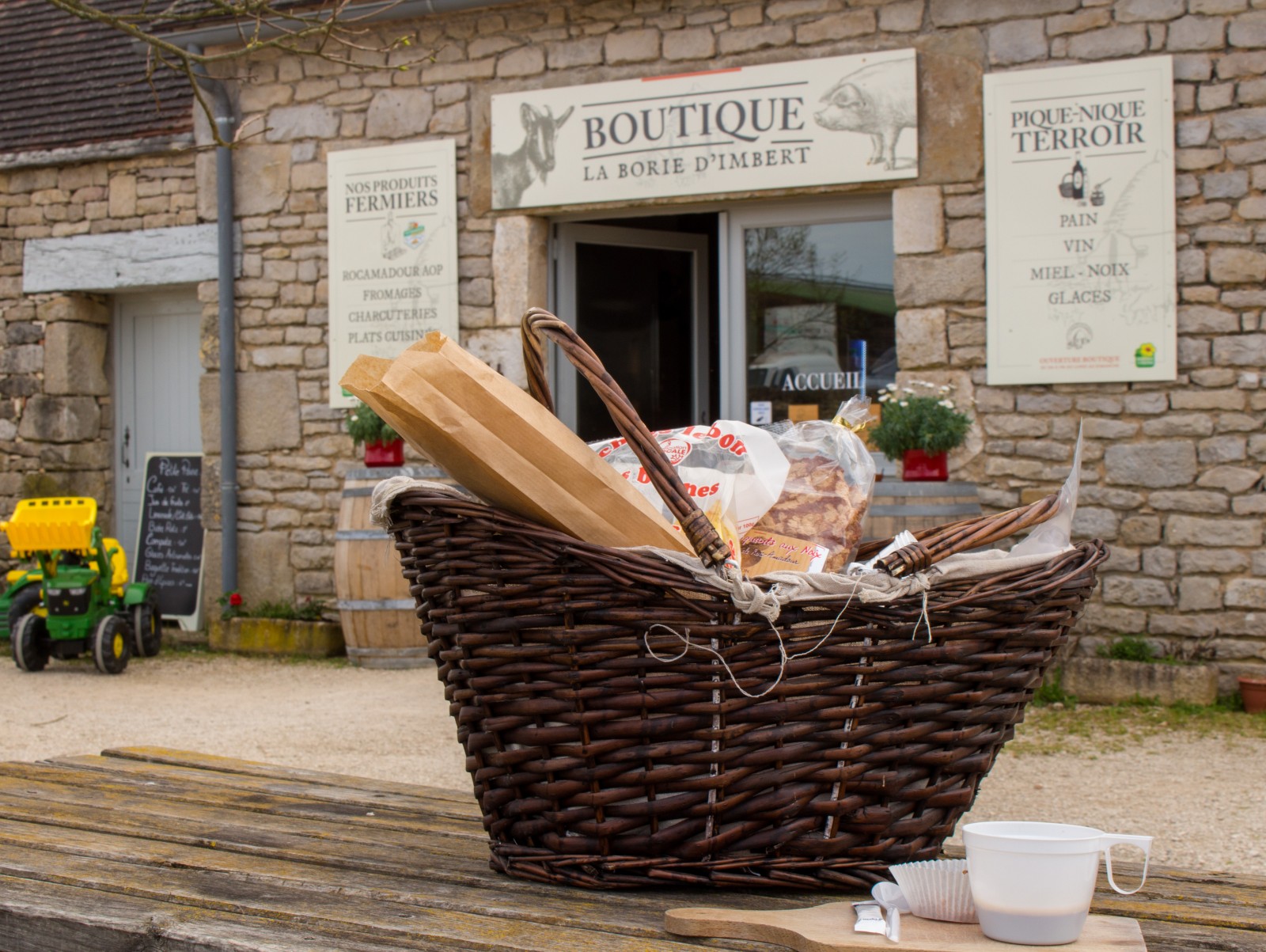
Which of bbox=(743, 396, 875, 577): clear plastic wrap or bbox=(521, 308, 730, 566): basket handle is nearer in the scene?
bbox=(521, 308, 730, 566): basket handle

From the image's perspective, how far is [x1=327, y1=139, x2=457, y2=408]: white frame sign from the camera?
7082 millimetres

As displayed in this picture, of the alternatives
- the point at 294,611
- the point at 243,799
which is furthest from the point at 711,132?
the point at 243,799

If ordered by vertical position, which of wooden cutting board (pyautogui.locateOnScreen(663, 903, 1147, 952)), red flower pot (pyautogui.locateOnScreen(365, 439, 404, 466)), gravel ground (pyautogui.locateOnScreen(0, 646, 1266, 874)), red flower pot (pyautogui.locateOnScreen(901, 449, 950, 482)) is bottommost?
gravel ground (pyautogui.locateOnScreen(0, 646, 1266, 874))

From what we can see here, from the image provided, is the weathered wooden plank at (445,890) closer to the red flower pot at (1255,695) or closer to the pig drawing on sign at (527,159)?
the red flower pot at (1255,695)

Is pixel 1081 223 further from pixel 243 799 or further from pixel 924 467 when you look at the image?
pixel 243 799

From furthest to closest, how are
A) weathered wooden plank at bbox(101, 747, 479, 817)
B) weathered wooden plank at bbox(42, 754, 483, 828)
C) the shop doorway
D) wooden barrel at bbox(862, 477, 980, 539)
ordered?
the shop doorway < wooden barrel at bbox(862, 477, 980, 539) < weathered wooden plank at bbox(101, 747, 479, 817) < weathered wooden plank at bbox(42, 754, 483, 828)

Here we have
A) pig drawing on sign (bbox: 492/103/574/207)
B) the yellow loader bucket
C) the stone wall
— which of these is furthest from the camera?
the stone wall

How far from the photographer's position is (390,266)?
721cm

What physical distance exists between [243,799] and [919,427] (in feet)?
14.4

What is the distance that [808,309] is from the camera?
6.73 metres

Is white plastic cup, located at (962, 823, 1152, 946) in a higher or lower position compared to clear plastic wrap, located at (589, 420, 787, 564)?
lower

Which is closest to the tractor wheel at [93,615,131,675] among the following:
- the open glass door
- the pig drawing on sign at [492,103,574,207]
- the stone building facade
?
the stone building facade

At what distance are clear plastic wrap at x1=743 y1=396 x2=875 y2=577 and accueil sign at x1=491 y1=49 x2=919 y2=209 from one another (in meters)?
4.91

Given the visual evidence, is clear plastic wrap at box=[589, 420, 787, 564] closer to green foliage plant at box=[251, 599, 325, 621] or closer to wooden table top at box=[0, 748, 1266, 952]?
wooden table top at box=[0, 748, 1266, 952]
